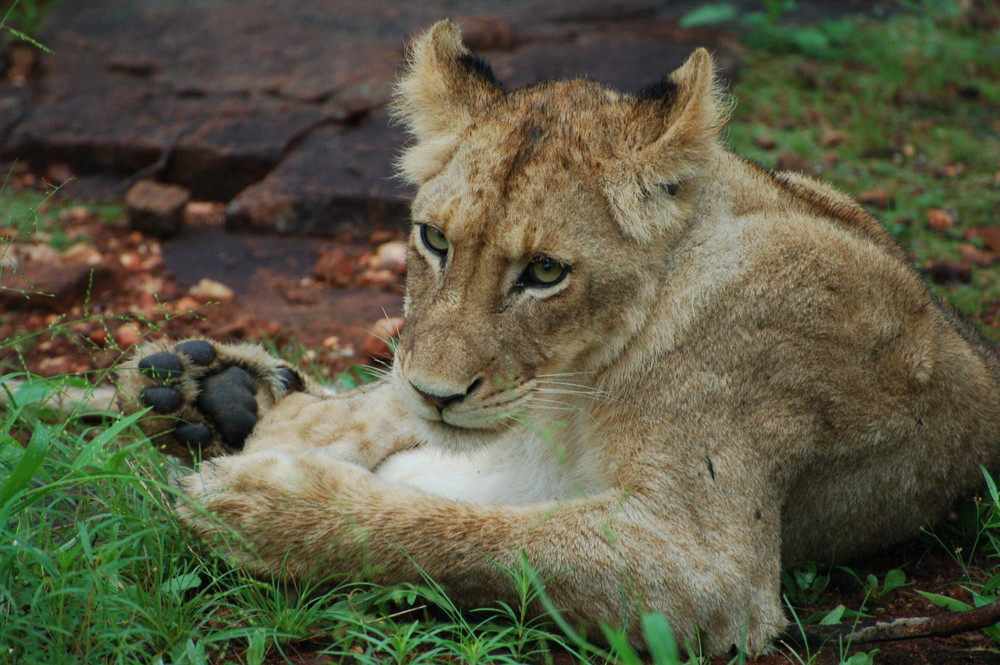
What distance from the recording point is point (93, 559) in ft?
9.21

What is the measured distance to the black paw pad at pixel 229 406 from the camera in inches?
163

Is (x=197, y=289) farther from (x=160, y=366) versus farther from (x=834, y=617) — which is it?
(x=834, y=617)

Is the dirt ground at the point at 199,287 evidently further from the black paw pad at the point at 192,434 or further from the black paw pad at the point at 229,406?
the black paw pad at the point at 192,434

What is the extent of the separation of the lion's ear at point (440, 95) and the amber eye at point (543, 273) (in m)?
0.64

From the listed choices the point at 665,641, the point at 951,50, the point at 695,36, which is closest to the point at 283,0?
the point at 695,36

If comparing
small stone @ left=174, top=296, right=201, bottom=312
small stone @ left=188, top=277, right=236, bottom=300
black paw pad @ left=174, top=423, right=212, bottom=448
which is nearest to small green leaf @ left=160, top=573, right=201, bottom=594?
black paw pad @ left=174, top=423, right=212, bottom=448

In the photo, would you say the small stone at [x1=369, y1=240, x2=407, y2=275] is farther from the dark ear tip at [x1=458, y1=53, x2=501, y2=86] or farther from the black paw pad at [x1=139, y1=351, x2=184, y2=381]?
the dark ear tip at [x1=458, y1=53, x2=501, y2=86]

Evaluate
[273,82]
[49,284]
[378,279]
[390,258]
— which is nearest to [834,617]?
[378,279]

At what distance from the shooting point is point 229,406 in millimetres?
4152

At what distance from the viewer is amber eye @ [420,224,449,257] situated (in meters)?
3.33

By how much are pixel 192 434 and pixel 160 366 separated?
11.5 inches

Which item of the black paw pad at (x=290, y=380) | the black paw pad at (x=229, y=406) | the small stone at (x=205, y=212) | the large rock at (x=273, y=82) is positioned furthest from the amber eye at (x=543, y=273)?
the small stone at (x=205, y=212)

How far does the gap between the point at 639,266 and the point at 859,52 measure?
7.18 meters

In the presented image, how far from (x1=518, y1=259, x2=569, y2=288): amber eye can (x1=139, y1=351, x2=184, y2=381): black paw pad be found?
1.62 m
